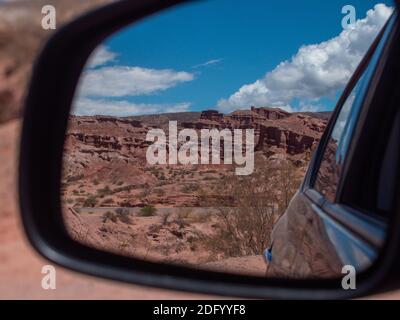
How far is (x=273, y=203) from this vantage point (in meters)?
12.7

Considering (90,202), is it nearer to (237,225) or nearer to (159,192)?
(159,192)

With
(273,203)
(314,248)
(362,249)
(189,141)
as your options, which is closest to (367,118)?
(314,248)

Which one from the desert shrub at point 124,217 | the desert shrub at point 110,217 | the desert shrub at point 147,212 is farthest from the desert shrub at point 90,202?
the desert shrub at point 110,217
